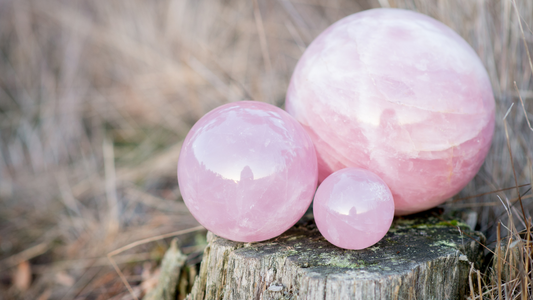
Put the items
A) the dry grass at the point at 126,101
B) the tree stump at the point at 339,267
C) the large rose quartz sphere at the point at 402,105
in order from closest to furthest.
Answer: the tree stump at the point at 339,267, the large rose quartz sphere at the point at 402,105, the dry grass at the point at 126,101

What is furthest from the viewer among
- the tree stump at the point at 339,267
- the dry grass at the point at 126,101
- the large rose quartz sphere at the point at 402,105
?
the dry grass at the point at 126,101

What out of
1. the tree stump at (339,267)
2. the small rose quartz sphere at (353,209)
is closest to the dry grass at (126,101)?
the tree stump at (339,267)

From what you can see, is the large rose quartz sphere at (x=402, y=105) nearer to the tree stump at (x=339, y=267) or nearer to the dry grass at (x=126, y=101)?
the tree stump at (x=339, y=267)

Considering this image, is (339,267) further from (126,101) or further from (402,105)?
(126,101)

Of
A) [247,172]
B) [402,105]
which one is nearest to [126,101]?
[247,172]

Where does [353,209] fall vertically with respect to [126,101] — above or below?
above

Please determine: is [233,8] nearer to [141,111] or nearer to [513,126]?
[141,111]

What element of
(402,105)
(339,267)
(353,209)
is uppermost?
(402,105)
